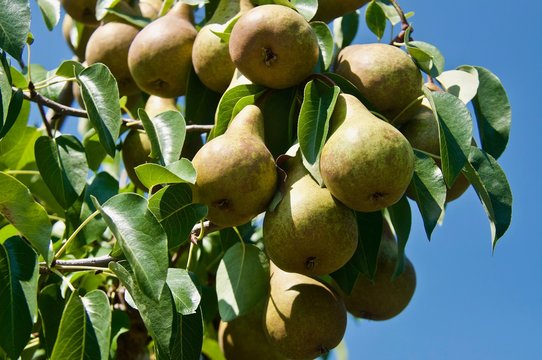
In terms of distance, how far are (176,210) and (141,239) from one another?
19 cm

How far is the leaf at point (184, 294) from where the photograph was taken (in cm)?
148

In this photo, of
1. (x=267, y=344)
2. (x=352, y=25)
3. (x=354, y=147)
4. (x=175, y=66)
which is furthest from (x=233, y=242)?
(x=352, y=25)

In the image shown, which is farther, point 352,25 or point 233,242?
point 352,25

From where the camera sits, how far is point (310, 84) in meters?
1.71

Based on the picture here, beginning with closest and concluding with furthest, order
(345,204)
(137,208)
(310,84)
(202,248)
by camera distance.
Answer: (137,208)
(345,204)
(310,84)
(202,248)

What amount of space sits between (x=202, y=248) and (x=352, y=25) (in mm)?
846

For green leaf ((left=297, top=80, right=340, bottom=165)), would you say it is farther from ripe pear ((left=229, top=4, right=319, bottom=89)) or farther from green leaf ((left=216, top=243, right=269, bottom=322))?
green leaf ((left=216, top=243, right=269, bottom=322))

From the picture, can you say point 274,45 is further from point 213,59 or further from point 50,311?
point 50,311

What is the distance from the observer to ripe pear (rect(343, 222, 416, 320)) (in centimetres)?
199

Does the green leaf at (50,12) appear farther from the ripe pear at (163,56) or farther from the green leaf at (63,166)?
the green leaf at (63,166)

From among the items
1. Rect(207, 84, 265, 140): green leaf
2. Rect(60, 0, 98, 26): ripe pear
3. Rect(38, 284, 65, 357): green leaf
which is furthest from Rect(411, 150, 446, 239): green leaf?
Rect(60, 0, 98, 26): ripe pear

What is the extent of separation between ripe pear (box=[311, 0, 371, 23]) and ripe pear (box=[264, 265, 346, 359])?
73 centimetres

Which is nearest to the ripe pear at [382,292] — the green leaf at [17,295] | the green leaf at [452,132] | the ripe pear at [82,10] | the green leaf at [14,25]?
the green leaf at [452,132]

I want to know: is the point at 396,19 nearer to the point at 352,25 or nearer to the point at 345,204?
the point at 352,25
